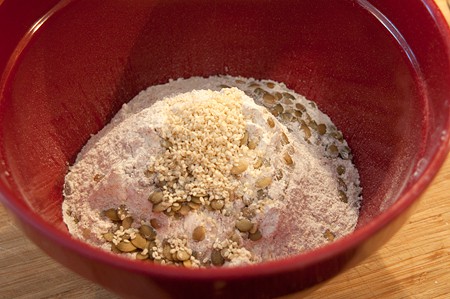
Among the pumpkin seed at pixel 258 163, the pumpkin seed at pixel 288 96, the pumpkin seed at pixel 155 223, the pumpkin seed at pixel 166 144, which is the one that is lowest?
the pumpkin seed at pixel 155 223

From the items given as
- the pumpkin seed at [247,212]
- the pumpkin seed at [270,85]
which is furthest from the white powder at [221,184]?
the pumpkin seed at [270,85]

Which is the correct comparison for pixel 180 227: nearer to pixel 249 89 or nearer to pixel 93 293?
pixel 93 293

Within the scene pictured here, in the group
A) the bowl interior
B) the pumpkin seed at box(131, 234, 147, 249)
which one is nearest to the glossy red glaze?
the bowl interior

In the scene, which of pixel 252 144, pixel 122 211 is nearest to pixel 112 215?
pixel 122 211

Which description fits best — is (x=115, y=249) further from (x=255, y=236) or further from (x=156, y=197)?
(x=255, y=236)

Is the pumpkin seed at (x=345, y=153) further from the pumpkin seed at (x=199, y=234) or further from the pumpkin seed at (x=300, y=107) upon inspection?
the pumpkin seed at (x=199, y=234)

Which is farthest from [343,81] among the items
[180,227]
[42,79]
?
[42,79]

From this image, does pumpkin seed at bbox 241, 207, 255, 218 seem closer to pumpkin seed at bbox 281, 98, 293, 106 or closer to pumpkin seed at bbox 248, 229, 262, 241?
pumpkin seed at bbox 248, 229, 262, 241

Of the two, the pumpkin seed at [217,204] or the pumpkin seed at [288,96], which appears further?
the pumpkin seed at [288,96]
